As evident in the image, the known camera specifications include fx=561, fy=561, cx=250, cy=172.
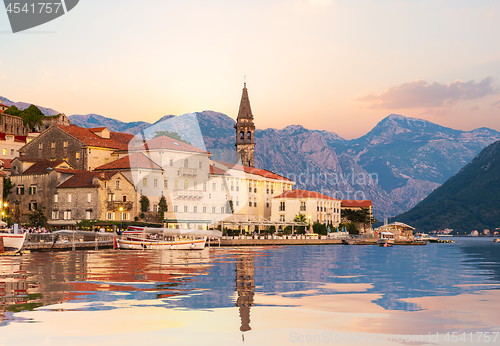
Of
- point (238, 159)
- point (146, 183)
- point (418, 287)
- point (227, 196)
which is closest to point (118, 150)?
point (146, 183)

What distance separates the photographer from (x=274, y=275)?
3641 centimetres

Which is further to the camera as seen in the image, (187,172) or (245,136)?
(245,136)

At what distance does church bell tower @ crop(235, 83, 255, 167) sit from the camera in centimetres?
16012

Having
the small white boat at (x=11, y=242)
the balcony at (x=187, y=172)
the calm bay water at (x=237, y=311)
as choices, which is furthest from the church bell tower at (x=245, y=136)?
the calm bay water at (x=237, y=311)

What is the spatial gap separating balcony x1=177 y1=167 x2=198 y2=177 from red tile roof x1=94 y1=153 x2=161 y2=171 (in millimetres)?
5540

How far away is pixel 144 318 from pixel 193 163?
307 ft

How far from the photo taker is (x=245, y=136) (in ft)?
528

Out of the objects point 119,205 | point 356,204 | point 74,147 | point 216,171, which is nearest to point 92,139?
point 74,147

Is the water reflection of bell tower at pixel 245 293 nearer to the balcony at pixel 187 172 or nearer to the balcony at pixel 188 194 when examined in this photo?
the balcony at pixel 188 194

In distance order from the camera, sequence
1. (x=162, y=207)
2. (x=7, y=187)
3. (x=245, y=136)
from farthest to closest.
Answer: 1. (x=245, y=136)
2. (x=162, y=207)
3. (x=7, y=187)

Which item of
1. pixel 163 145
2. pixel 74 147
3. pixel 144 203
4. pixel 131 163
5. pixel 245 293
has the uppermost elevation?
pixel 163 145

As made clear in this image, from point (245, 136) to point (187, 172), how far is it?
5453 cm

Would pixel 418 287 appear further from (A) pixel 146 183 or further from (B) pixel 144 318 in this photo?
(A) pixel 146 183

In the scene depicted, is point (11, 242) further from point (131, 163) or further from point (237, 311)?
point (237, 311)
